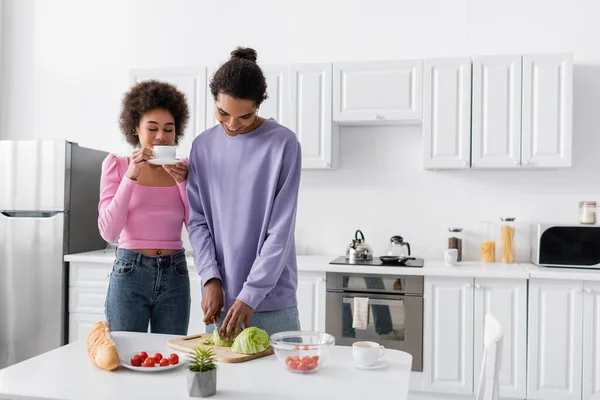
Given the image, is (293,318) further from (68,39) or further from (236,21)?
(68,39)

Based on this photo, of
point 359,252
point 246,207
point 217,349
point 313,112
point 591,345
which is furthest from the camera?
point 313,112

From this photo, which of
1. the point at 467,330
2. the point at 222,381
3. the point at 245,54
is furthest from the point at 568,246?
the point at 222,381

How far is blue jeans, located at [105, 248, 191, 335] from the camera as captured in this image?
1.98 m

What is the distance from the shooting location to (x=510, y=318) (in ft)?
10.3

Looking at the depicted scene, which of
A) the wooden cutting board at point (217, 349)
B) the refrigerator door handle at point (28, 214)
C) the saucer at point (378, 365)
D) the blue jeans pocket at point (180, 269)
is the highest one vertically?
the refrigerator door handle at point (28, 214)

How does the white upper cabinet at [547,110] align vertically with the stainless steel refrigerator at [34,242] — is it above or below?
above

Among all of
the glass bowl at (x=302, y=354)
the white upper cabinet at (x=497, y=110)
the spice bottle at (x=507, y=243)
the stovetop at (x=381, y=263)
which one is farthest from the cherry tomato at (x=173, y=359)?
the spice bottle at (x=507, y=243)

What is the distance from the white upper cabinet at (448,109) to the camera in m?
3.39

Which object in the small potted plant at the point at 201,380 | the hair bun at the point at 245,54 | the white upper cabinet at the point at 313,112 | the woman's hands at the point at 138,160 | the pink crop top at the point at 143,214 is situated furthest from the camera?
the white upper cabinet at the point at 313,112

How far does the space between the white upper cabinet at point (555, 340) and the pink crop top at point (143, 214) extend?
1.99 metres

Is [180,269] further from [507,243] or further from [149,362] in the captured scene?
[507,243]

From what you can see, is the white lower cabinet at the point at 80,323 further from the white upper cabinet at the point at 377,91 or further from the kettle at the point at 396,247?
the white upper cabinet at the point at 377,91

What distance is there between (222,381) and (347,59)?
2966 millimetres

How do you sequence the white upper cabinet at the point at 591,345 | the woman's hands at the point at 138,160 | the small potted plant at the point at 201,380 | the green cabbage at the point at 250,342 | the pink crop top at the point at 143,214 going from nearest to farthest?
the small potted plant at the point at 201,380, the green cabbage at the point at 250,342, the woman's hands at the point at 138,160, the pink crop top at the point at 143,214, the white upper cabinet at the point at 591,345
